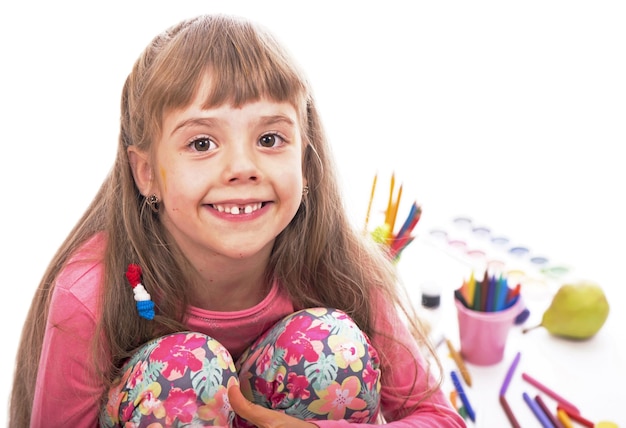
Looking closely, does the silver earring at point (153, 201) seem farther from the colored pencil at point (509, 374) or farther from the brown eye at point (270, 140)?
the colored pencil at point (509, 374)

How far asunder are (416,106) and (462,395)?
992 millimetres

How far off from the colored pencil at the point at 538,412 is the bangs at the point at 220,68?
24.3 inches

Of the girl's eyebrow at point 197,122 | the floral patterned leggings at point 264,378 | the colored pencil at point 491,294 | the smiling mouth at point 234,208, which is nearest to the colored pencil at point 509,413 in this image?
the colored pencil at point 491,294

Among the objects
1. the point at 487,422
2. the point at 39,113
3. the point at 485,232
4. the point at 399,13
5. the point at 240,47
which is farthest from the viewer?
the point at 399,13

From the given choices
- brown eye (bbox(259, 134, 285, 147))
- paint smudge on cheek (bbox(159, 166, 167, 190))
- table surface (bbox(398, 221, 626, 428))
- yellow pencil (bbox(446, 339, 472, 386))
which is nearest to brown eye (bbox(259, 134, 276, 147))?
brown eye (bbox(259, 134, 285, 147))

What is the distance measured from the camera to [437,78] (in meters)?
2.16

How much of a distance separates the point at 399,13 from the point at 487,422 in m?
1.17

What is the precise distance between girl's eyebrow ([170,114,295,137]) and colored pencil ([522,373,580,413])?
0.62 metres

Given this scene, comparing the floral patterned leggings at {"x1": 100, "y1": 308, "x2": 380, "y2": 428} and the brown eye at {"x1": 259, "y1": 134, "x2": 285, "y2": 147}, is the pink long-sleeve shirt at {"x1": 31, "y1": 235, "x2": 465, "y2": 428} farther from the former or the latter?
the brown eye at {"x1": 259, "y1": 134, "x2": 285, "y2": 147}

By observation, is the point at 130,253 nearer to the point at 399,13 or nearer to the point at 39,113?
the point at 39,113

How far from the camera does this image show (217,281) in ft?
3.64

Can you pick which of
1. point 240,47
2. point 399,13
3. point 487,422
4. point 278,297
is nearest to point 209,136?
point 240,47

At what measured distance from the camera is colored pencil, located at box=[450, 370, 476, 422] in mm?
1264

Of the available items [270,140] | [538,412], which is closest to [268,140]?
[270,140]
